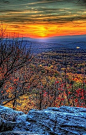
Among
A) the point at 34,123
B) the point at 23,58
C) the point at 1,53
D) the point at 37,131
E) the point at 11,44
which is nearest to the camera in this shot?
the point at 37,131

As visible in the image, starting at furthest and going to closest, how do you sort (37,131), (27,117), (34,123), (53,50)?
1. (53,50)
2. (27,117)
3. (34,123)
4. (37,131)

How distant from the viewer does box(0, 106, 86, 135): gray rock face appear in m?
6.07

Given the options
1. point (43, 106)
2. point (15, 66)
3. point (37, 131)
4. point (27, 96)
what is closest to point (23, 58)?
point (15, 66)

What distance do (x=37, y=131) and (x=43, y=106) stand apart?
18.4m

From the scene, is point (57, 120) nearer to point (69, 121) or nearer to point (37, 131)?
point (69, 121)

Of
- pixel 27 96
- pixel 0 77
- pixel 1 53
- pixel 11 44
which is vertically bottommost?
pixel 27 96

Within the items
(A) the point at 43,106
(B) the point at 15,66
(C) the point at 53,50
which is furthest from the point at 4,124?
(C) the point at 53,50

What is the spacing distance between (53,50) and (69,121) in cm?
14654

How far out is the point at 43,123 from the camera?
262 inches

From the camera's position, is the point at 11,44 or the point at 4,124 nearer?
the point at 4,124

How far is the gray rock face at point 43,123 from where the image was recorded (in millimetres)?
6074

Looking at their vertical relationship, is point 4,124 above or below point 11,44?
below

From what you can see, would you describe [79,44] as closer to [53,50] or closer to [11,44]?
[53,50]

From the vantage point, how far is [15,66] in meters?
14.1
